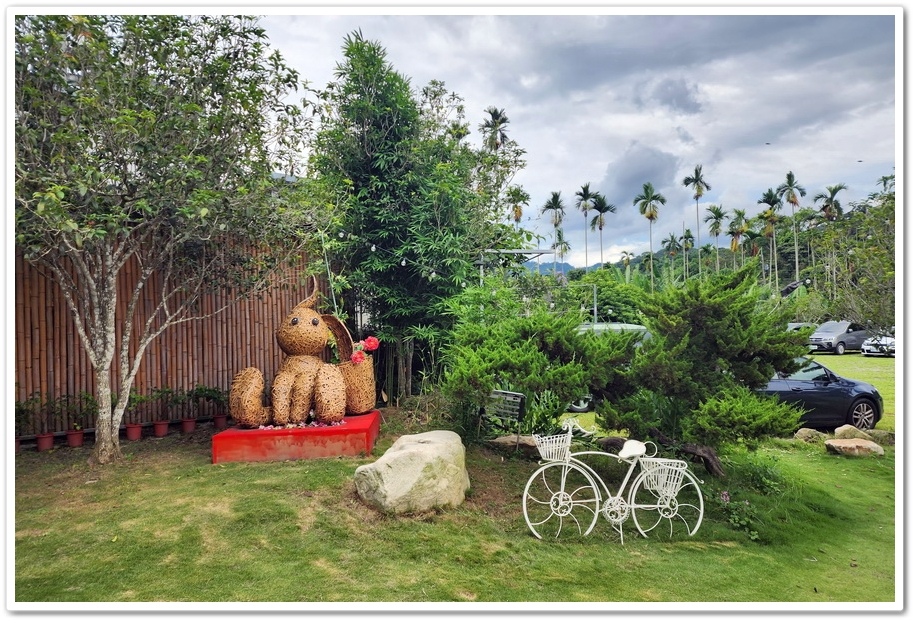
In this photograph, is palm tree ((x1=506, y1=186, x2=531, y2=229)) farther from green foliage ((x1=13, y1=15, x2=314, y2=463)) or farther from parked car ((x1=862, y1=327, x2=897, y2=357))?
parked car ((x1=862, y1=327, x2=897, y2=357))

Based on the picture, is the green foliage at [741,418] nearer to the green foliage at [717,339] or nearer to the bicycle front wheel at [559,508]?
the green foliage at [717,339]

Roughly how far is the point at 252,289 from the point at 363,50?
2.81 m

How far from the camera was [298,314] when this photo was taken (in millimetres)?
5059

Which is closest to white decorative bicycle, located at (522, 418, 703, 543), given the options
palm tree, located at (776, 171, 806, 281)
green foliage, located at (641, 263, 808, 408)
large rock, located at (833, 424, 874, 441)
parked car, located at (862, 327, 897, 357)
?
green foliage, located at (641, 263, 808, 408)

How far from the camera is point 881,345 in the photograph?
19.4ft

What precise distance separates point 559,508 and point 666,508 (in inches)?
30.0

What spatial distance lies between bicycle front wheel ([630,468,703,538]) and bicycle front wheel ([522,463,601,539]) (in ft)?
1.04

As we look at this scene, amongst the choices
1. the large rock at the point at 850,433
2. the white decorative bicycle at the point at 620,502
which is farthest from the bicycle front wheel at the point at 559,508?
the large rock at the point at 850,433

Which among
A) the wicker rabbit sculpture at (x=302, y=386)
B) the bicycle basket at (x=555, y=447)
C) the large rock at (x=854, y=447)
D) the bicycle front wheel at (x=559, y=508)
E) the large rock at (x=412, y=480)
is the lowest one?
the large rock at (x=854, y=447)

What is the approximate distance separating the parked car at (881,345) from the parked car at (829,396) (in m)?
0.48

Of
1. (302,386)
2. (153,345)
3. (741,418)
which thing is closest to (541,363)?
(741,418)

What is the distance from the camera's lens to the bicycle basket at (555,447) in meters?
3.52

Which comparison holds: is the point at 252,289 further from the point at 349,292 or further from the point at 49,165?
the point at 49,165
